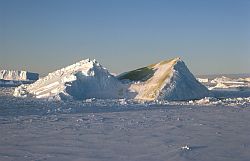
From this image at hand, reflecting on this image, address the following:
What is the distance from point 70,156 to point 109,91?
52.6 ft

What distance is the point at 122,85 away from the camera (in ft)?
74.8

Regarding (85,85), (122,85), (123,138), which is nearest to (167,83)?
(122,85)

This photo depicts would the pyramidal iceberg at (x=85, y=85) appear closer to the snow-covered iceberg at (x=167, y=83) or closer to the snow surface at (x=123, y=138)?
the snow-covered iceberg at (x=167, y=83)

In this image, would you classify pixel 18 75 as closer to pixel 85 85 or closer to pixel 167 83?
pixel 85 85

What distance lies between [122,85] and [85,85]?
2260 mm

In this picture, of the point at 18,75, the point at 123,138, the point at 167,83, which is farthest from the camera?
the point at 18,75

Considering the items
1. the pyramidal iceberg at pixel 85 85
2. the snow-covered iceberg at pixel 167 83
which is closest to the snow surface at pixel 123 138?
the snow-covered iceberg at pixel 167 83

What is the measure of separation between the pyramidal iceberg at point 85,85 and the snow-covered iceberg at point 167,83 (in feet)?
4.09

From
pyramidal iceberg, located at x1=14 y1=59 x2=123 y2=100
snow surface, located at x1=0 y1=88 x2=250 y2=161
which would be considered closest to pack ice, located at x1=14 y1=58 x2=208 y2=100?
pyramidal iceberg, located at x1=14 y1=59 x2=123 y2=100

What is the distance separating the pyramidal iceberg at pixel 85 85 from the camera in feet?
69.5

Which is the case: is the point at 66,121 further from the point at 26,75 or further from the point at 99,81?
the point at 26,75

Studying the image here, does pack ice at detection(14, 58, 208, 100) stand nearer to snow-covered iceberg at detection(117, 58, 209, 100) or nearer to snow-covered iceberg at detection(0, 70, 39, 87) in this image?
snow-covered iceberg at detection(117, 58, 209, 100)

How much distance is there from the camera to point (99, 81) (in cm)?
2239

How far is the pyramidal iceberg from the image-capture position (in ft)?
69.5
